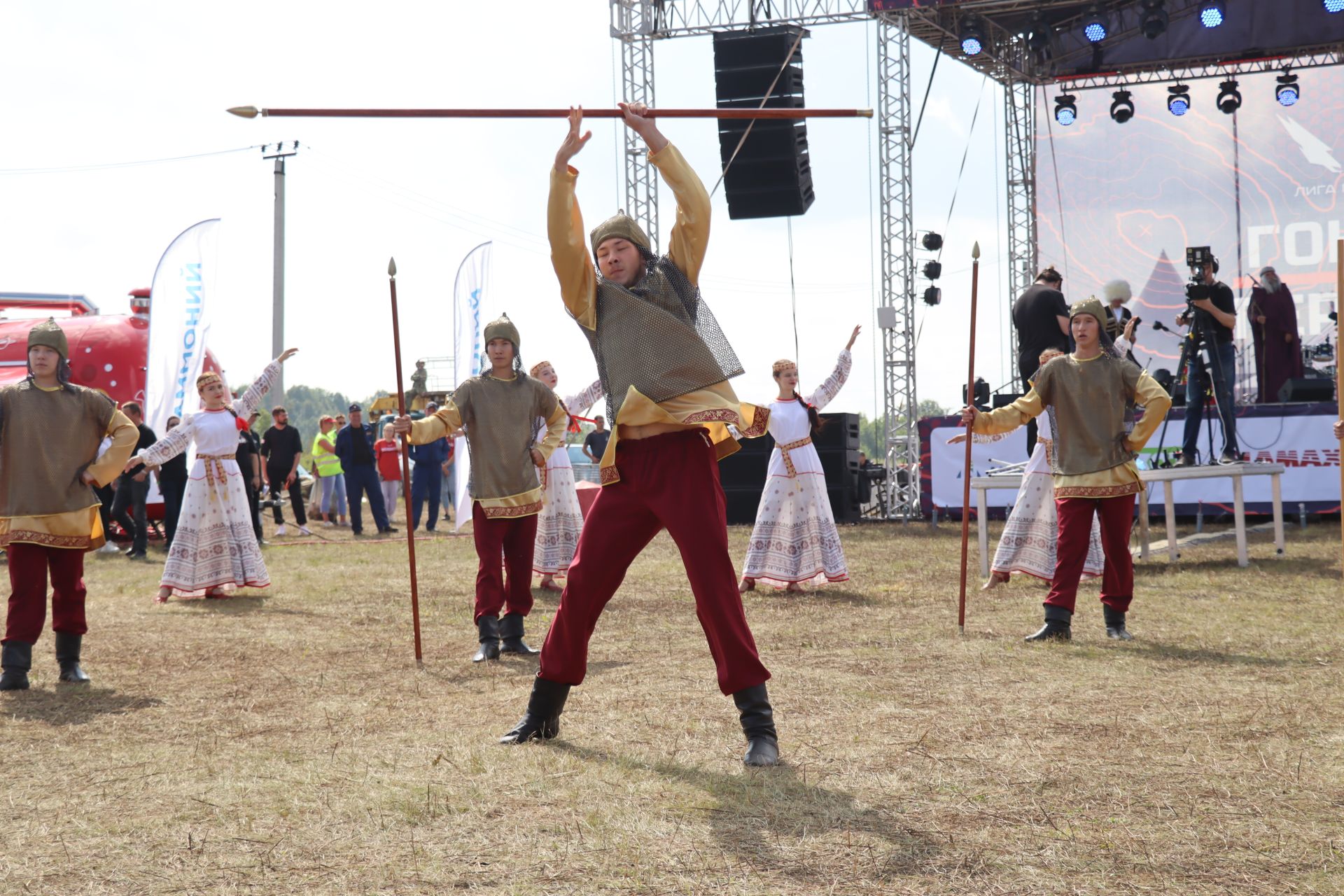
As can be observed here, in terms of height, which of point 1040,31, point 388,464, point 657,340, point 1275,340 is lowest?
point 388,464

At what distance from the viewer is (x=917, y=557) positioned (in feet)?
38.7

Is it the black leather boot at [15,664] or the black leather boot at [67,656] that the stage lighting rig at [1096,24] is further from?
the black leather boot at [15,664]

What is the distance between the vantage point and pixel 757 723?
4.13m

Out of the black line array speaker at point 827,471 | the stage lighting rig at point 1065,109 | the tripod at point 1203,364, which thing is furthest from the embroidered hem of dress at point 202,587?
the stage lighting rig at point 1065,109

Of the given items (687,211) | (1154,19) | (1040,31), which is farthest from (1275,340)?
(687,211)

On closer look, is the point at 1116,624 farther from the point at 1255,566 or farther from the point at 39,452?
the point at 39,452

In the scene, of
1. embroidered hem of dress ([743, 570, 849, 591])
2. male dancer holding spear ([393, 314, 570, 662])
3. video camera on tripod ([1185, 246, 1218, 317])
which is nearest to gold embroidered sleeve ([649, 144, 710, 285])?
male dancer holding spear ([393, 314, 570, 662])

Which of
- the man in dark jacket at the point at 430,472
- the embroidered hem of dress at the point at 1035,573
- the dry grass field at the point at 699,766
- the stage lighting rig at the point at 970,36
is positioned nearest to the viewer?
the dry grass field at the point at 699,766

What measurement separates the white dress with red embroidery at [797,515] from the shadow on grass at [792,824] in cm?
546

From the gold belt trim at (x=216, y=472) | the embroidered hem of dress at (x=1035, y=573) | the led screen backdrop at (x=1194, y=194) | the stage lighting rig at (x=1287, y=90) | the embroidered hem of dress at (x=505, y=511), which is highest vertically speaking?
the stage lighting rig at (x=1287, y=90)

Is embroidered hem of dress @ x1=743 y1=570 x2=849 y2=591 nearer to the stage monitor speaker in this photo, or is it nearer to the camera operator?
the camera operator

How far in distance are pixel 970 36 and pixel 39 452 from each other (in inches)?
492

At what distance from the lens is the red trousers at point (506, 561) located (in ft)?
22.2

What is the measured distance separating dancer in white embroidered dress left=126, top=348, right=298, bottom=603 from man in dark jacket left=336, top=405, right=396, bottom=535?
6.41m
